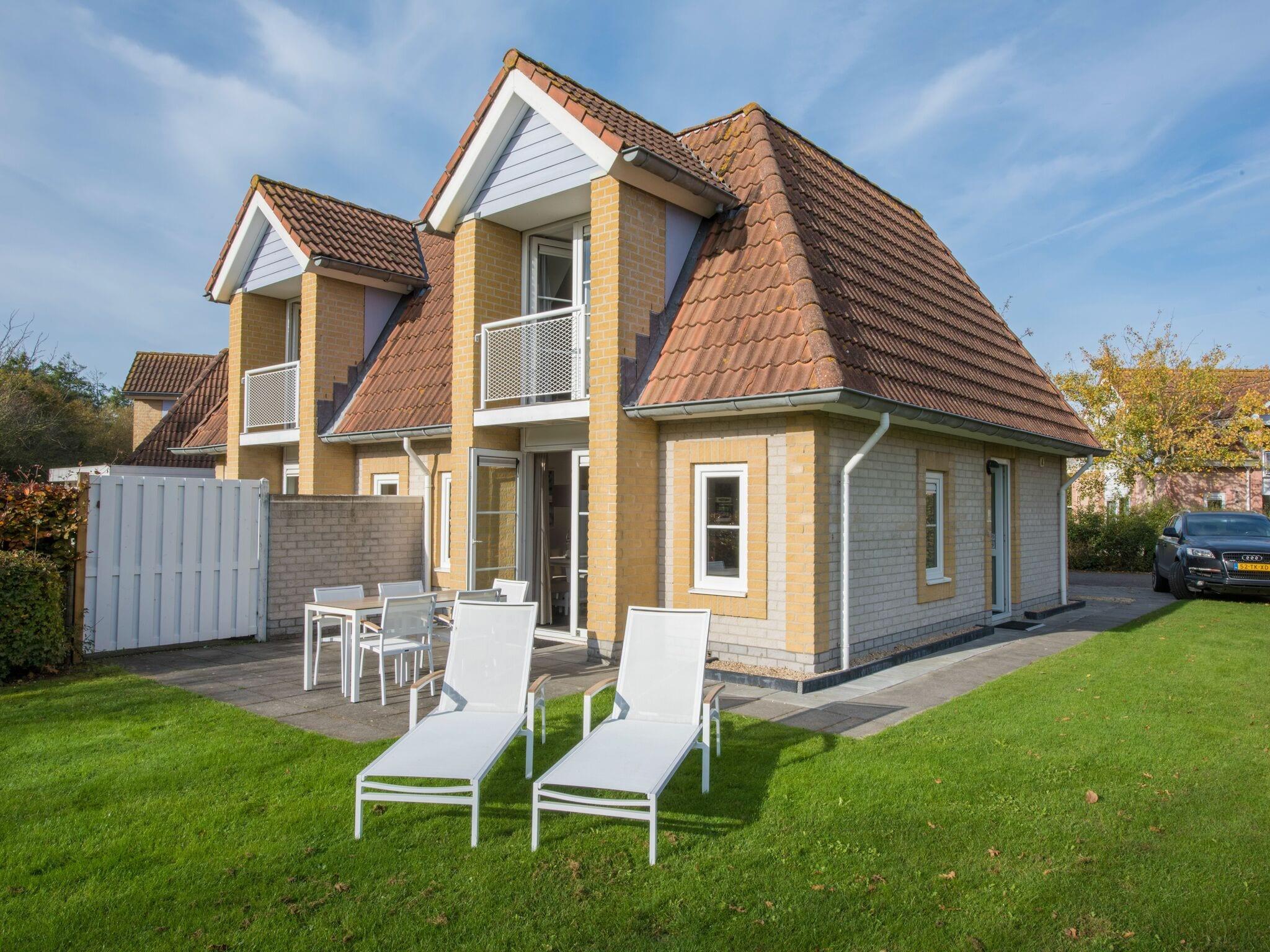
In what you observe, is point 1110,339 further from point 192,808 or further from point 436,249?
point 192,808

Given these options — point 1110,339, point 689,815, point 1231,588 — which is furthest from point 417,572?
point 1110,339

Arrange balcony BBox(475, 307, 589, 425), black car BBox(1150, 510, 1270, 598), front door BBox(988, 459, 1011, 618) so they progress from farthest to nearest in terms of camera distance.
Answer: black car BBox(1150, 510, 1270, 598), front door BBox(988, 459, 1011, 618), balcony BBox(475, 307, 589, 425)

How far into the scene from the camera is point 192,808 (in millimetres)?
5082

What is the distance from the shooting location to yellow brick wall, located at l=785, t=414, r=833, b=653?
8.71 metres

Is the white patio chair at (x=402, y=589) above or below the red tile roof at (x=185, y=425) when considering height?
below

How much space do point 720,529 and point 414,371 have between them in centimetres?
680

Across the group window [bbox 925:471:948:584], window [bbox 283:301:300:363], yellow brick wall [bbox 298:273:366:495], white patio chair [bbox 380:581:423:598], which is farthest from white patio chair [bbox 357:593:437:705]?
window [bbox 283:301:300:363]

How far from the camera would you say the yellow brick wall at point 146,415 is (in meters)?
33.1

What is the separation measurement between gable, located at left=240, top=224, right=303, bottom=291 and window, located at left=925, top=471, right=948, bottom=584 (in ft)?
37.4

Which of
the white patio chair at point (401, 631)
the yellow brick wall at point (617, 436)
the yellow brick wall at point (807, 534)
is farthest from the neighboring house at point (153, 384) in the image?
the yellow brick wall at point (807, 534)

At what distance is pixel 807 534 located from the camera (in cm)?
873

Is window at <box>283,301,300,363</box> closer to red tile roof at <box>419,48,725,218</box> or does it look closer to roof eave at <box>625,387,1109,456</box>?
red tile roof at <box>419,48,725,218</box>

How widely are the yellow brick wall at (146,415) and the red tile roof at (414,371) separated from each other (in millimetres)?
22568

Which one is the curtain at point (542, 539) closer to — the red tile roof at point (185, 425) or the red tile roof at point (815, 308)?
the red tile roof at point (815, 308)
